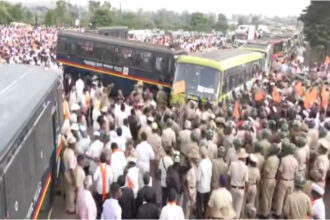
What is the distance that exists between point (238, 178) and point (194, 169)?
75 centimetres

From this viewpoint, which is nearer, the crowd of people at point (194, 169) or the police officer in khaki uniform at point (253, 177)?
the crowd of people at point (194, 169)

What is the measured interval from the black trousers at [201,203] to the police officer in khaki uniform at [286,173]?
1.32 m

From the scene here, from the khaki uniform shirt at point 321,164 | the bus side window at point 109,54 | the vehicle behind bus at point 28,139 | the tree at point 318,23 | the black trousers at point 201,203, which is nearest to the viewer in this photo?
the vehicle behind bus at point 28,139

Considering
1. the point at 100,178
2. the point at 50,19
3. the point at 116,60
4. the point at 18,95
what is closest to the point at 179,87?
the point at 116,60

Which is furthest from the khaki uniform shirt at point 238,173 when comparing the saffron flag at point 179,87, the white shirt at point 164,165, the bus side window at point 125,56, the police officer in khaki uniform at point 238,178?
the bus side window at point 125,56

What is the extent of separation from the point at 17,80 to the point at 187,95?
22.8ft

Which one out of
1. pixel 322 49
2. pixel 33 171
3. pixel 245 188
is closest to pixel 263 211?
pixel 245 188

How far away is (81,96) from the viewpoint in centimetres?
1211

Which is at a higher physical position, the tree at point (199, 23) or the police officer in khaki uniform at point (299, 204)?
the tree at point (199, 23)

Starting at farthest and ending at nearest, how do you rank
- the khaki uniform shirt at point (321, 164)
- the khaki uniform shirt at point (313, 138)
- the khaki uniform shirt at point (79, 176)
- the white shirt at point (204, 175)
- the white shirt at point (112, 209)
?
the khaki uniform shirt at point (313, 138) → the khaki uniform shirt at point (321, 164) → the white shirt at point (204, 175) → the khaki uniform shirt at point (79, 176) → the white shirt at point (112, 209)

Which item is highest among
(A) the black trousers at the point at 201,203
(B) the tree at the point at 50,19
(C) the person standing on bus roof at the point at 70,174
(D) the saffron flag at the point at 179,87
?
(B) the tree at the point at 50,19

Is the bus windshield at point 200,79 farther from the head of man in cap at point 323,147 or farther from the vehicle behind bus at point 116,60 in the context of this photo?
the head of man in cap at point 323,147

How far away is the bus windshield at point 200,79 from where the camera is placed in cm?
1343

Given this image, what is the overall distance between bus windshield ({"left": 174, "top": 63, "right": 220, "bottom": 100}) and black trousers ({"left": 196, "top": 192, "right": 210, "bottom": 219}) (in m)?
5.85
